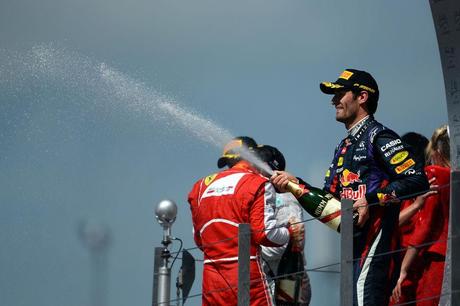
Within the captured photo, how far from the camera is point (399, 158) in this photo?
7730 mm

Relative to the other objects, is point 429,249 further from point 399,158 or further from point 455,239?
point 455,239

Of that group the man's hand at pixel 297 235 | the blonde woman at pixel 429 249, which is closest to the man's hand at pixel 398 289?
the blonde woman at pixel 429 249

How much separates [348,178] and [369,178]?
0.17 meters

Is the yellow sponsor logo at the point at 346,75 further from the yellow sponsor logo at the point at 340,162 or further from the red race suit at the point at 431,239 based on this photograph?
the red race suit at the point at 431,239

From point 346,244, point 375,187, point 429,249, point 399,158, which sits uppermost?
point 399,158

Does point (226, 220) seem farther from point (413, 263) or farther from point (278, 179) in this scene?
point (413, 263)

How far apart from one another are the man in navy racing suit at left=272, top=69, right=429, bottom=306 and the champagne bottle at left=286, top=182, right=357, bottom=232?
13cm

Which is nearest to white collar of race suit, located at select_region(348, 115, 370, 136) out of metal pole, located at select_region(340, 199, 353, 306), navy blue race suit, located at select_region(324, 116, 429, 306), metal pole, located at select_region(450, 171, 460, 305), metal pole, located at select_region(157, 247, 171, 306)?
navy blue race suit, located at select_region(324, 116, 429, 306)

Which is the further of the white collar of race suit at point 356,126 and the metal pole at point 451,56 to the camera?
the white collar of race suit at point 356,126

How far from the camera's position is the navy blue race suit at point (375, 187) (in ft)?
24.6

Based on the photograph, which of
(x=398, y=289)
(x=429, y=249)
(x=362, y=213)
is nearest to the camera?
(x=362, y=213)

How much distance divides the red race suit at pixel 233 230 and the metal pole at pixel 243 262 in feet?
1.94

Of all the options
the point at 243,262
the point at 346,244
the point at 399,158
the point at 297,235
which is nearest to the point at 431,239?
the point at 399,158

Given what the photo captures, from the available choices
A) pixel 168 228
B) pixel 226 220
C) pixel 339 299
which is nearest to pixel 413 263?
pixel 339 299
